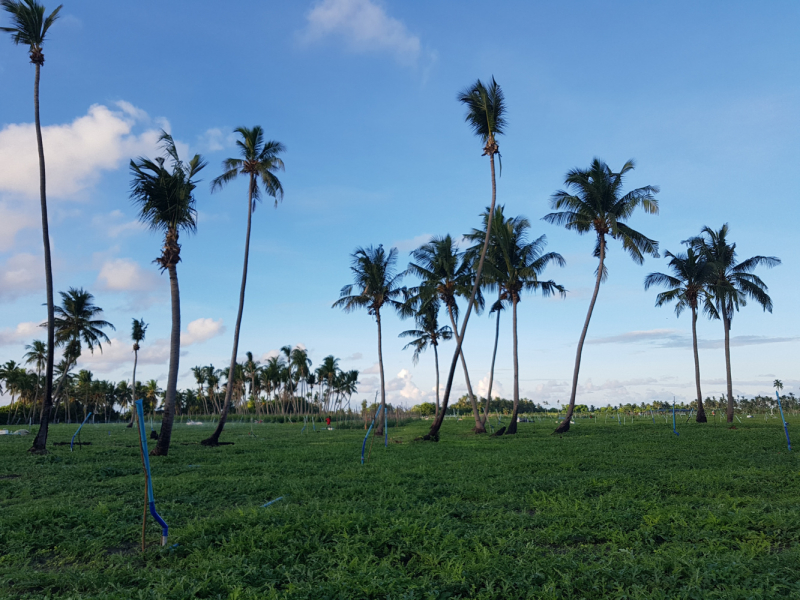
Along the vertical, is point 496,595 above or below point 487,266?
below

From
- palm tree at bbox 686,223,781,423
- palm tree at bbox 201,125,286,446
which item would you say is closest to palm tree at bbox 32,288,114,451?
palm tree at bbox 201,125,286,446

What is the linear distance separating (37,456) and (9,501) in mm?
7856

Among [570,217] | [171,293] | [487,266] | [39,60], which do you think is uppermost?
[39,60]

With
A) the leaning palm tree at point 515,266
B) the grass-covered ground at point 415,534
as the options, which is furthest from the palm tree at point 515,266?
the grass-covered ground at point 415,534

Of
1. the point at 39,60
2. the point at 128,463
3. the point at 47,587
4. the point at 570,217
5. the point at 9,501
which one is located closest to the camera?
the point at 47,587

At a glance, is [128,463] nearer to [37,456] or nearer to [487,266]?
[37,456]

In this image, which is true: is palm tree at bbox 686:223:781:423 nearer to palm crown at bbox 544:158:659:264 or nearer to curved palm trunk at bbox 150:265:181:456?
palm crown at bbox 544:158:659:264

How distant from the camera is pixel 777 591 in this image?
455 centimetres

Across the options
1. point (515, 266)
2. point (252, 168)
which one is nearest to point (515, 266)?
point (515, 266)

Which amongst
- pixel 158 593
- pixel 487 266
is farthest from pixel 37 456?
pixel 487 266

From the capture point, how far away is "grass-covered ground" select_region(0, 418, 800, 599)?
4.82m

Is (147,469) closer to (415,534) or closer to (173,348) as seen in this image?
(415,534)

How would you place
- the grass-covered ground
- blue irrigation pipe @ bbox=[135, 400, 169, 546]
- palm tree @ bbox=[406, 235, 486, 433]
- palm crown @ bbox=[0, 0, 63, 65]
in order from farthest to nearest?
palm tree @ bbox=[406, 235, 486, 433], palm crown @ bbox=[0, 0, 63, 65], blue irrigation pipe @ bbox=[135, 400, 169, 546], the grass-covered ground

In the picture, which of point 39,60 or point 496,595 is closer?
point 496,595
